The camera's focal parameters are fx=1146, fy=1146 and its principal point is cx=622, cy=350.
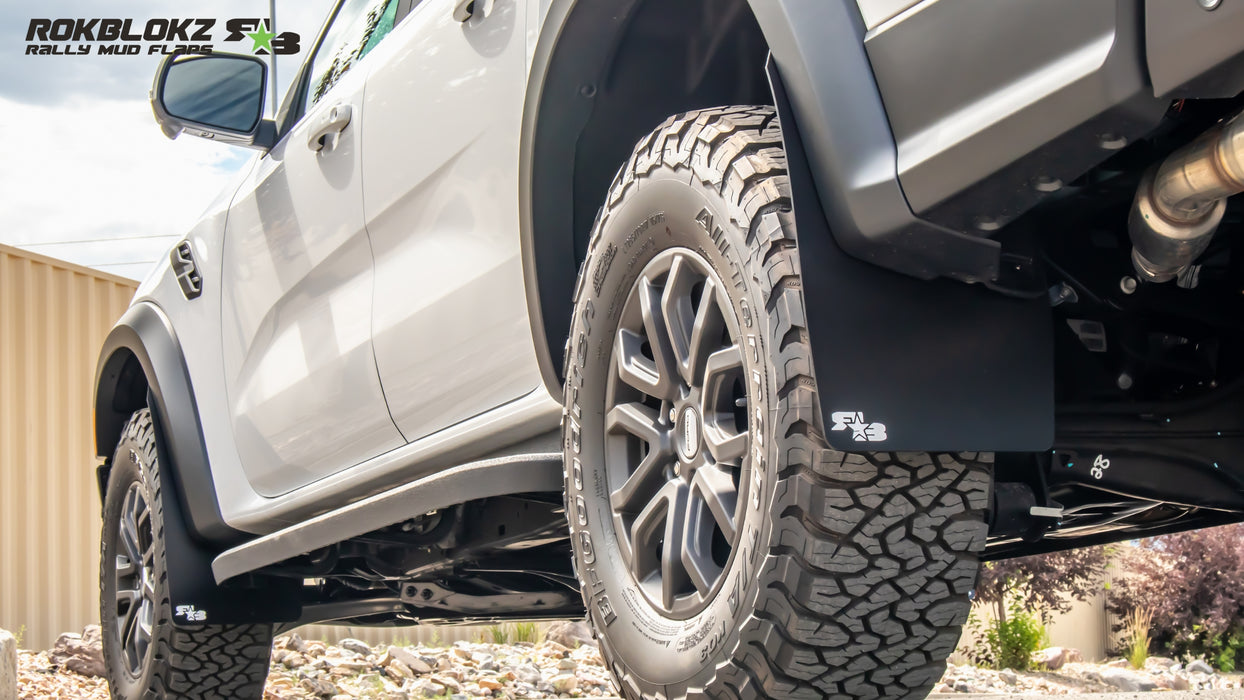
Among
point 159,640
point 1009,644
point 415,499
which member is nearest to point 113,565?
point 159,640

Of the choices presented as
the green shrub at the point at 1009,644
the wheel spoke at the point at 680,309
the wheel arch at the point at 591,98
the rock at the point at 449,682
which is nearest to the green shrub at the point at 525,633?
the rock at the point at 449,682

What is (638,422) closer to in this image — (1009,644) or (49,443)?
(49,443)

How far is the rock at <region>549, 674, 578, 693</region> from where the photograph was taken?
7.47m

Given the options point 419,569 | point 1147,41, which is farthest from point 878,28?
point 419,569

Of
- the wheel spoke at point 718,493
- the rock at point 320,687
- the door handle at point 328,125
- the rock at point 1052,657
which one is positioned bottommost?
the rock at point 1052,657

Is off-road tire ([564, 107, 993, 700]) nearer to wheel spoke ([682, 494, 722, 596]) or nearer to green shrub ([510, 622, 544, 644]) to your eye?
wheel spoke ([682, 494, 722, 596])

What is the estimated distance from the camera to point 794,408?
137 centimetres

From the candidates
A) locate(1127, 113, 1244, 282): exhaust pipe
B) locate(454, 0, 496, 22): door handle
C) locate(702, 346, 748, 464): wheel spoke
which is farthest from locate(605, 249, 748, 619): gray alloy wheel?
locate(454, 0, 496, 22): door handle

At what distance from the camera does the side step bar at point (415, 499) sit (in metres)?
2.03

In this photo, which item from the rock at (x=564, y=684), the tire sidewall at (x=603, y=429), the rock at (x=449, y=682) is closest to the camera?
the tire sidewall at (x=603, y=429)

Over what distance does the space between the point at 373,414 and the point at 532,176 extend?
85 centimetres

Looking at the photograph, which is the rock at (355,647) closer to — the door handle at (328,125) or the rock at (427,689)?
the rock at (427,689)

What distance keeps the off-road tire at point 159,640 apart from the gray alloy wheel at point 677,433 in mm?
2277

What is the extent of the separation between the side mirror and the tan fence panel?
7391 mm
